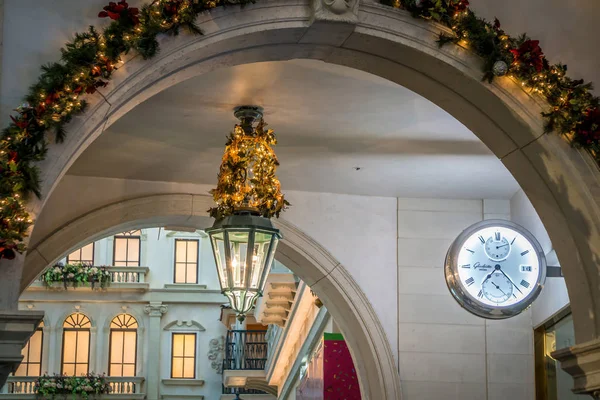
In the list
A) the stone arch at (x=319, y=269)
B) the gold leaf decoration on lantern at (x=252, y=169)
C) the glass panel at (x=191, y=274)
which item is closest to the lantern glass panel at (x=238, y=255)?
the gold leaf decoration on lantern at (x=252, y=169)

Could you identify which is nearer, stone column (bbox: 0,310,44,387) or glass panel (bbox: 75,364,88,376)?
stone column (bbox: 0,310,44,387)

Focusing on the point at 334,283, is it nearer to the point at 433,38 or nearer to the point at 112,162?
the point at 112,162

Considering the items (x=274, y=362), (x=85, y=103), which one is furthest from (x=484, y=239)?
(x=274, y=362)

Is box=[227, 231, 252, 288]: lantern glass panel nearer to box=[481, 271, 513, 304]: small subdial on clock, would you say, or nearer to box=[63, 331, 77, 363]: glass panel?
box=[481, 271, 513, 304]: small subdial on clock

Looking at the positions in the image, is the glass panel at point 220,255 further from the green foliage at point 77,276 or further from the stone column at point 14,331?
the green foliage at point 77,276

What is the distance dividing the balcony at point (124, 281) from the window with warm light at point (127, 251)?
0.35m

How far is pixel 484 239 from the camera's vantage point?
8414 millimetres

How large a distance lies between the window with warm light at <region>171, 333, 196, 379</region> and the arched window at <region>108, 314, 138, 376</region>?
1071 mm

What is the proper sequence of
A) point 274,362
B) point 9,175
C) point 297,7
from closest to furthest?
point 9,175 → point 297,7 → point 274,362

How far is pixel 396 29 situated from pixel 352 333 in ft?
15.7

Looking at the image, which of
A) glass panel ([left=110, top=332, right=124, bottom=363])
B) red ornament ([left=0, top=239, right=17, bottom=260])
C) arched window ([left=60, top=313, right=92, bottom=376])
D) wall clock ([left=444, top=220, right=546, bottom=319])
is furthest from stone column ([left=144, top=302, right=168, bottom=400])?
red ornament ([left=0, top=239, right=17, bottom=260])

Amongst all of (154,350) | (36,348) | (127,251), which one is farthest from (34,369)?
(127,251)

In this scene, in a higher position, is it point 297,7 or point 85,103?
point 297,7

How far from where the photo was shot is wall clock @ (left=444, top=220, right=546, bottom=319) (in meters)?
8.09
